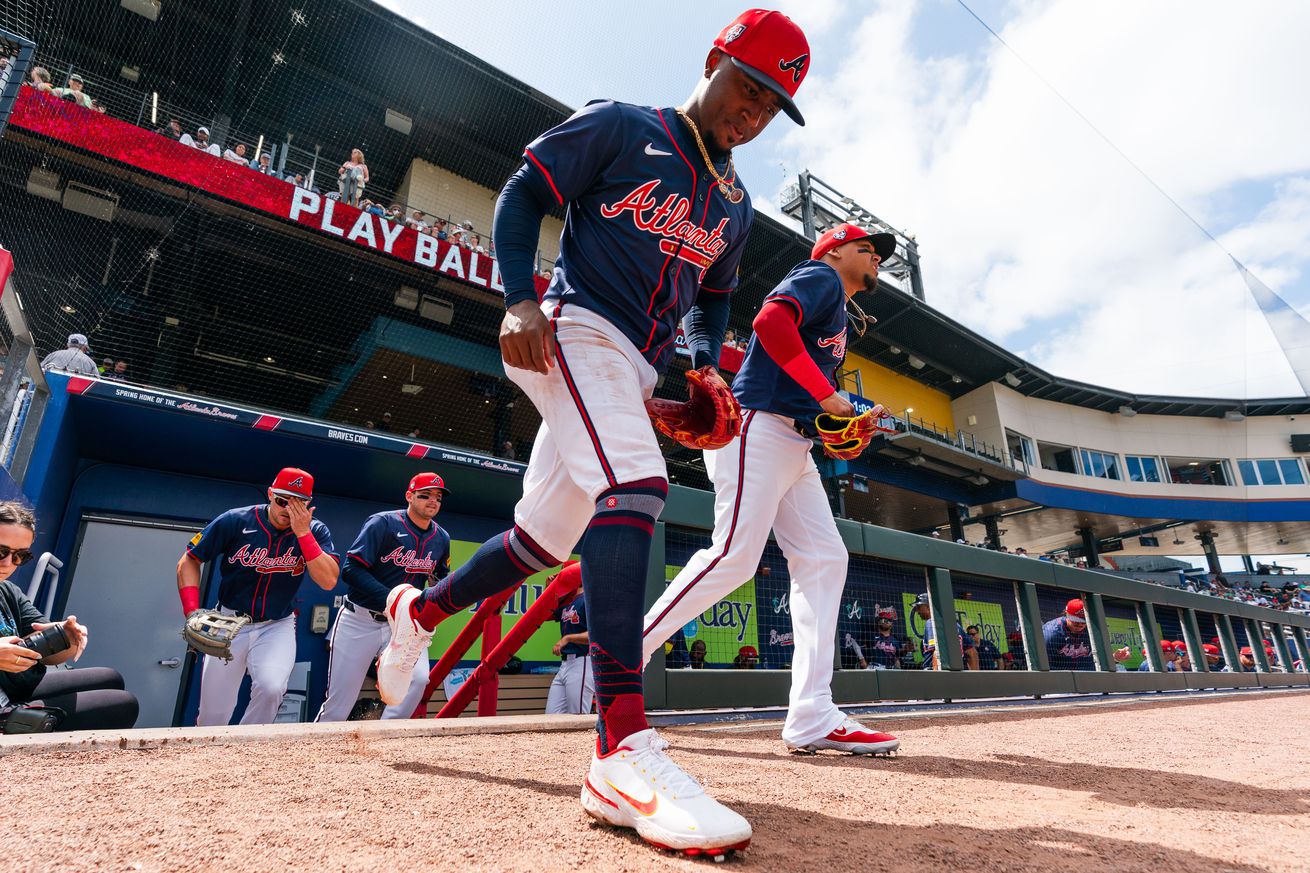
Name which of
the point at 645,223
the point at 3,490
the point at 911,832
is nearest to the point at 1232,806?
the point at 911,832

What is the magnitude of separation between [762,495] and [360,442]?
410 cm

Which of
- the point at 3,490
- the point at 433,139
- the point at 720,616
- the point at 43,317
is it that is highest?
the point at 433,139

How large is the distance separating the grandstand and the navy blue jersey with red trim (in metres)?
2.64

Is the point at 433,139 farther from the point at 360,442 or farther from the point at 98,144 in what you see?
the point at 360,442

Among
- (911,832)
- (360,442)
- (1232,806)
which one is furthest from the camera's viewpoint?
(360,442)

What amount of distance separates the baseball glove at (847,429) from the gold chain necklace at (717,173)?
2.71 feet

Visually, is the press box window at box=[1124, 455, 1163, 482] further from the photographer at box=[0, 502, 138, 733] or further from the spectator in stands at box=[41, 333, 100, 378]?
the photographer at box=[0, 502, 138, 733]

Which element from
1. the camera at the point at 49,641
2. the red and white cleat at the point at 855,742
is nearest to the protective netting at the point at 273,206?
the camera at the point at 49,641

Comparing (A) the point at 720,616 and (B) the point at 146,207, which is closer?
(A) the point at 720,616

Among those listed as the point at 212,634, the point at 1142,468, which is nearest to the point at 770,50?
the point at 212,634

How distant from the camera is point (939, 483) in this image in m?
20.8

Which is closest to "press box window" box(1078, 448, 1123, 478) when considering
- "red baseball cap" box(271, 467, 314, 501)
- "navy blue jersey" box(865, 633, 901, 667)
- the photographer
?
"navy blue jersey" box(865, 633, 901, 667)

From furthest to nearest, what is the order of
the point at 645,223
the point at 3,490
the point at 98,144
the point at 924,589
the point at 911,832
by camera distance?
the point at 98,144 < the point at 924,589 < the point at 3,490 < the point at 645,223 < the point at 911,832

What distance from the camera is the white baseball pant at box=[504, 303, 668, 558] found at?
1338 mm
